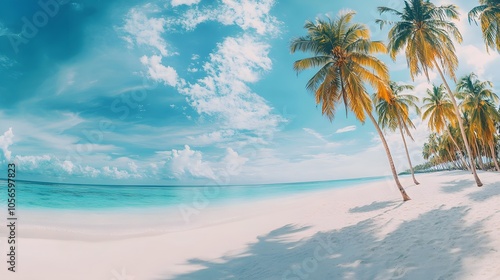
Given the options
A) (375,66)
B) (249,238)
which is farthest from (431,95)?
(249,238)

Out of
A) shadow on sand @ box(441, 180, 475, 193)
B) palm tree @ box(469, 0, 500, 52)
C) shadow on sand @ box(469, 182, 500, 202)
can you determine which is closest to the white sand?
shadow on sand @ box(469, 182, 500, 202)

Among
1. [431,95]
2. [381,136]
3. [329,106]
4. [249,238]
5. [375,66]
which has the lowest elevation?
[249,238]

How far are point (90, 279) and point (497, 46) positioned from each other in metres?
20.5

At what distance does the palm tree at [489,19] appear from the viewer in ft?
40.5

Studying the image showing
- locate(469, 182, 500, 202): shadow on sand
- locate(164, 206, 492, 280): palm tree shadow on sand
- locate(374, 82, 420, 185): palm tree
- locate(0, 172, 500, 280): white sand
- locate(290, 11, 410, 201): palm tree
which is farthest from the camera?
locate(374, 82, 420, 185): palm tree

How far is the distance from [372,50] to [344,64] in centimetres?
165

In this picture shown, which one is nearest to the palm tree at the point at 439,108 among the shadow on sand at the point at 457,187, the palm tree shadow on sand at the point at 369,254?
the shadow on sand at the point at 457,187

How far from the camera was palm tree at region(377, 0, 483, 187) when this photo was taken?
530 inches

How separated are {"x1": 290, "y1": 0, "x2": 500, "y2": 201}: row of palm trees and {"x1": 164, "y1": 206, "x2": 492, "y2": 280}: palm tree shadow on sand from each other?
6223 mm

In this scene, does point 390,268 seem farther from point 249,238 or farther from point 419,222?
point 249,238

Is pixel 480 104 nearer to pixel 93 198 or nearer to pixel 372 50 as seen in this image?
pixel 372 50

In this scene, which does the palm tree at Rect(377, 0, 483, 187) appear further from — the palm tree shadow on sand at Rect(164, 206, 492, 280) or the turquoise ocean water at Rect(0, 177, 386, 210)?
the turquoise ocean water at Rect(0, 177, 386, 210)

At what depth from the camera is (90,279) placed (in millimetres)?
6695

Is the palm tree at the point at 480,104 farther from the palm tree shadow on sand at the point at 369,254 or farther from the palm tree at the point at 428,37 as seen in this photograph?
the palm tree shadow on sand at the point at 369,254
